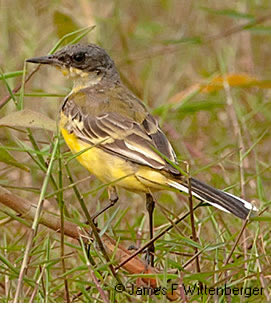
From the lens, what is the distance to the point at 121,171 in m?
3.83

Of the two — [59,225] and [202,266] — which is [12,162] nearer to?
[59,225]

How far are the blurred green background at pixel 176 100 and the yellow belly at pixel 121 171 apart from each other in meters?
0.14

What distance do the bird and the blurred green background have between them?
0.14 meters

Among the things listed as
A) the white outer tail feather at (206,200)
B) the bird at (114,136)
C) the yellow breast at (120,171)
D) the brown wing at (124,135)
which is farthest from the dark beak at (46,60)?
the white outer tail feather at (206,200)

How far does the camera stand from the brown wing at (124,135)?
3.76m

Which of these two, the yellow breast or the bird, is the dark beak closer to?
the bird

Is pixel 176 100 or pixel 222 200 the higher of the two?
pixel 176 100

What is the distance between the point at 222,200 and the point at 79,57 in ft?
5.12

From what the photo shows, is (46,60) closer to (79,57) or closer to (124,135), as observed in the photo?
(79,57)

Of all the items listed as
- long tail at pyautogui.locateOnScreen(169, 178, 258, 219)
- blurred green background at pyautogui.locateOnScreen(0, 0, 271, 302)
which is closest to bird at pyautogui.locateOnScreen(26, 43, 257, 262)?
long tail at pyautogui.locateOnScreen(169, 178, 258, 219)

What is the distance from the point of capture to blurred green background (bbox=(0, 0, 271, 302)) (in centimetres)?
384

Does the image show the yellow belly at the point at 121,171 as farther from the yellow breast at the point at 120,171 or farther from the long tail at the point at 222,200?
the long tail at the point at 222,200

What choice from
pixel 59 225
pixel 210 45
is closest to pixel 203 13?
pixel 210 45

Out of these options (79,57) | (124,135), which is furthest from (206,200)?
(79,57)
